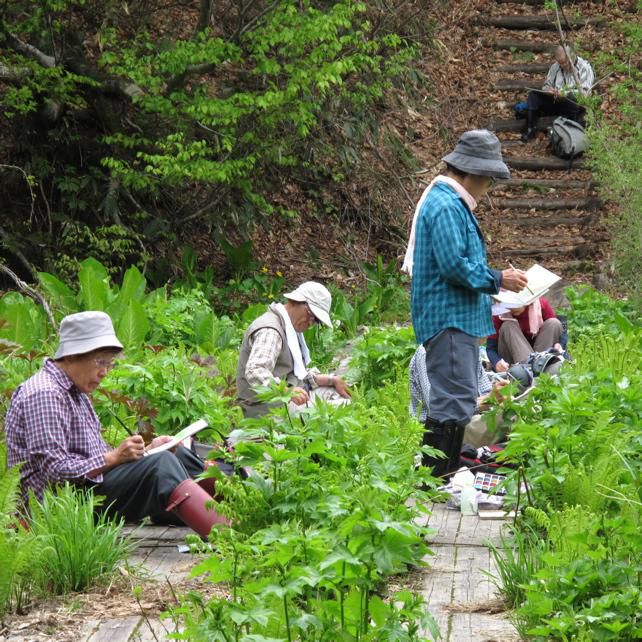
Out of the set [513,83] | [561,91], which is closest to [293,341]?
[561,91]

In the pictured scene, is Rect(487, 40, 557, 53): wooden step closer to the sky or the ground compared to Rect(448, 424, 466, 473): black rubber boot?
closer to the sky

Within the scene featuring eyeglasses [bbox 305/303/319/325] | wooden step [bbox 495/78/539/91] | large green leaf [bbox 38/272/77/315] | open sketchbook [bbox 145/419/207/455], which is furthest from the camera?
wooden step [bbox 495/78/539/91]

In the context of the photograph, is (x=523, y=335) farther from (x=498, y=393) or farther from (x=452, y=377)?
(x=452, y=377)

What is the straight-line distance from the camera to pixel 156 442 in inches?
211

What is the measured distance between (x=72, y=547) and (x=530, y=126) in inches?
577

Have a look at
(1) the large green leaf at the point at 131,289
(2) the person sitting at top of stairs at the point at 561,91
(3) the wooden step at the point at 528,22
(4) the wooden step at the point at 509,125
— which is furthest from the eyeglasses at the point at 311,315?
(3) the wooden step at the point at 528,22

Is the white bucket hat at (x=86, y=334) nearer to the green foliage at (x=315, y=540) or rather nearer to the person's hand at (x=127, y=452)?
the person's hand at (x=127, y=452)

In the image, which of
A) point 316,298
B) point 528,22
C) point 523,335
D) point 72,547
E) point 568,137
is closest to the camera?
point 72,547

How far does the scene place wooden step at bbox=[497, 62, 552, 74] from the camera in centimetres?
1889

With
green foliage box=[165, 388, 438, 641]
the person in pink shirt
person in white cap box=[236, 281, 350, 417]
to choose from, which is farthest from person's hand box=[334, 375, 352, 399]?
green foliage box=[165, 388, 438, 641]

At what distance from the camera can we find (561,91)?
1642cm

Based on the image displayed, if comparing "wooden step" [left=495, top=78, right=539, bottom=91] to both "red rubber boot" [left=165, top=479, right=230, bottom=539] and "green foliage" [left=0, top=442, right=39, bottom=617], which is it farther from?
"green foliage" [left=0, top=442, right=39, bottom=617]

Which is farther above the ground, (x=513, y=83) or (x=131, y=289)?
(x=513, y=83)

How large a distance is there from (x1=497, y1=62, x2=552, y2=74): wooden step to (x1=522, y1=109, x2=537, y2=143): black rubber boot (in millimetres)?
1497
